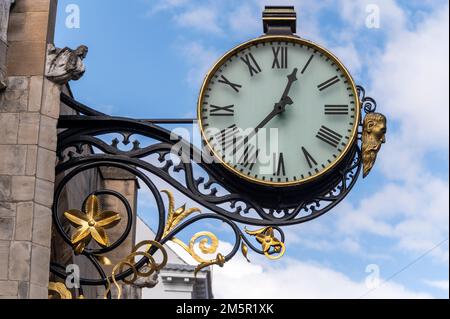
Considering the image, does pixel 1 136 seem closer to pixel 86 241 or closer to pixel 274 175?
pixel 86 241

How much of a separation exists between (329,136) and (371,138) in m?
0.43

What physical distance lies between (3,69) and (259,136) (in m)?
2.63

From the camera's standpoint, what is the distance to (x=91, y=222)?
1208 centimetres

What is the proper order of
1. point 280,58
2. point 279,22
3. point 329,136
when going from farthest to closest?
point 279,22 < point 280,58 < point 329,136

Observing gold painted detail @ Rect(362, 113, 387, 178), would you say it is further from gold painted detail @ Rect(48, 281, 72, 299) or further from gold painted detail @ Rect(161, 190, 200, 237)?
gold painted detail @ Rect(48, 281, 72, 299)

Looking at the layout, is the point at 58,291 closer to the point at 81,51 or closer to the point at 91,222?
the point at 91,222

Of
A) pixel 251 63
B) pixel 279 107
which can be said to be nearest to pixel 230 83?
pixel 251 63

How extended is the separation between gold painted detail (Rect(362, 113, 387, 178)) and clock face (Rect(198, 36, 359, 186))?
18 cm

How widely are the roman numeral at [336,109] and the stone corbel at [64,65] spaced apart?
2483 mm

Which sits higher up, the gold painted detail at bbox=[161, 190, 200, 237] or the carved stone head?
the carved stone head

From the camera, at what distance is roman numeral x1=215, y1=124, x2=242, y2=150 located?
1215 cm

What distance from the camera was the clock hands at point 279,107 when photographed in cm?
1214

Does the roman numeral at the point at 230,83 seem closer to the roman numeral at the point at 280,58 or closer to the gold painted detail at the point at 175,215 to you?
the roman numeral at the point at 280,58

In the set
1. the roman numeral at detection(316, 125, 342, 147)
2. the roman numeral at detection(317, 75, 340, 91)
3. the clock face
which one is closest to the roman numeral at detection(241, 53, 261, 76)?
the clock face
